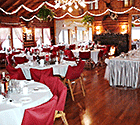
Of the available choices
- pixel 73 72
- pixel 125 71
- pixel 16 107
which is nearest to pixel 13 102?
pixel 16 107

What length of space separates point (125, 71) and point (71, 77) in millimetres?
1733

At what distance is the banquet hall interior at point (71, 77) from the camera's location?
9.14ft

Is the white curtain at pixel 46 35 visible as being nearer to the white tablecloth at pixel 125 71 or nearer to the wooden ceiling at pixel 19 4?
the wooden ceiling at pixel 19 4

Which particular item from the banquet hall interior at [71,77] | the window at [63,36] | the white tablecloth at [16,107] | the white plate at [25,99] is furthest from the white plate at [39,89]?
the window at [63,36]

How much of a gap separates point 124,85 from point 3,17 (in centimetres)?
912

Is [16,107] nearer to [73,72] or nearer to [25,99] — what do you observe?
[25,99]

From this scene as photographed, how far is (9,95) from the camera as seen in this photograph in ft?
9.89

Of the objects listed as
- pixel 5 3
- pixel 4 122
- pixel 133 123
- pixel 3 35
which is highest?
pixel 5 3

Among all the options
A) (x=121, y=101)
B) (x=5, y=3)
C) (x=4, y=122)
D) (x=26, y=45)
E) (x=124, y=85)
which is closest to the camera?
(x=4, y=122)

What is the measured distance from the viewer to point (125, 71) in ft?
19.0

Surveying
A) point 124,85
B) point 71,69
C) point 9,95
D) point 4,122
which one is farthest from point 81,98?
point 4,122

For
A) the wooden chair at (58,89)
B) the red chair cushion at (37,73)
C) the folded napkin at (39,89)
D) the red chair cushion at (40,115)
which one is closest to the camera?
the red chair cushion at (40,115)

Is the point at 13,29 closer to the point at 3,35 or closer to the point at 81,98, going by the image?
the point at 3,35

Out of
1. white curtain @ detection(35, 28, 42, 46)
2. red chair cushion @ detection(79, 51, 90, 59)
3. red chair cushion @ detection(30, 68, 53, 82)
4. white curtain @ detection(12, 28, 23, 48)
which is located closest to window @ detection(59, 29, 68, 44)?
white curtain @ detection(35, 28, 42, 46)
